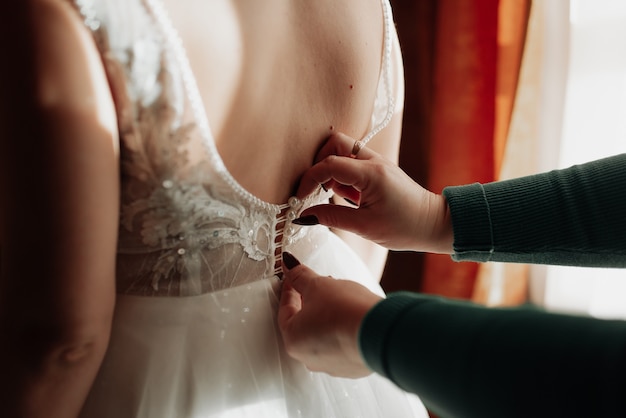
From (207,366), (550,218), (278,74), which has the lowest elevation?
(207,366)

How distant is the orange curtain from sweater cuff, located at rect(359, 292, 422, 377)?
1181 millimetres

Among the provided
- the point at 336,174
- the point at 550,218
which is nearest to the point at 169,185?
the point at 336,174

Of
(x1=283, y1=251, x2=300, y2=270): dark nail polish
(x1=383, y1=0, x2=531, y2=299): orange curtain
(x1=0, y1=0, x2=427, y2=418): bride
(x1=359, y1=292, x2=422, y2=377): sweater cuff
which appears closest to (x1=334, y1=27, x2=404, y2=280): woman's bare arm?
(x1=0, y1=0, x2=427, y2=418): bride

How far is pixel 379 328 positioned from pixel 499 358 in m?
0.12

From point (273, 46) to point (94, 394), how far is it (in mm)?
493

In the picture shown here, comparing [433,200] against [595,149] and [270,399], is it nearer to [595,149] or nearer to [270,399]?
[270,399]

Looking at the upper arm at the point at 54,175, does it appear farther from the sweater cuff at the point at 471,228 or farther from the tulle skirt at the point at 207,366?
the sweater cuff at the point at 471,228

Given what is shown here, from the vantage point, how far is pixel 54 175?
540 millimetres

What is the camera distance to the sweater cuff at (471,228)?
2.73ft

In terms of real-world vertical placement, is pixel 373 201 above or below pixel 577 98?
below

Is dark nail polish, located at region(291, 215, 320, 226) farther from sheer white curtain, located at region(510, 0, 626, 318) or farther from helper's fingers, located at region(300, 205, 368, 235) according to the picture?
sheer white curtain, located at region(510, 0, 626, 318)

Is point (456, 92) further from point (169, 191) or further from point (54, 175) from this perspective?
point (54, 175)

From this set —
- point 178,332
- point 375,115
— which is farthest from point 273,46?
point 178,332

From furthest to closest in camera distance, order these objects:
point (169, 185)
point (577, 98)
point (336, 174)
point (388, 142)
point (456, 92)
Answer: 1. point (456, 92)
2. point (577, 98)
3. point (388, 142)
4. point (336, 174)
5. point (169, 185)
